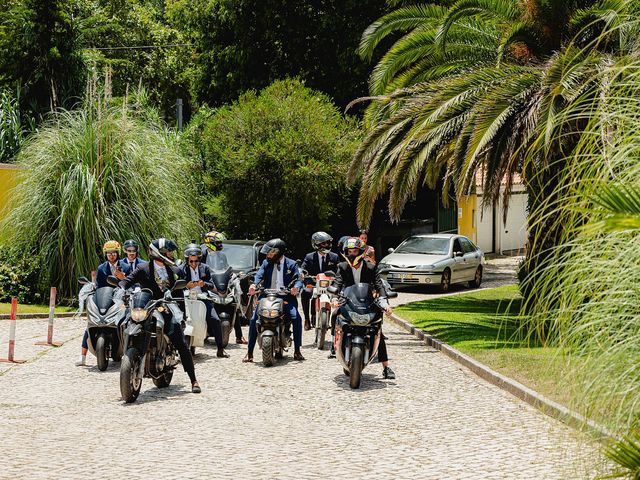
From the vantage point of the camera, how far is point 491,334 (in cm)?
1742

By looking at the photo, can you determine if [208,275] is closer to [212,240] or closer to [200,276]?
[200,276]

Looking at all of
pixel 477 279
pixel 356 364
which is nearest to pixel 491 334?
pixel 356 364

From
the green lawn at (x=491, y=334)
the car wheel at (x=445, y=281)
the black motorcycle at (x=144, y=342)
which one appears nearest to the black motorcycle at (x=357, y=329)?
the green lawn at (x=491, y=334)

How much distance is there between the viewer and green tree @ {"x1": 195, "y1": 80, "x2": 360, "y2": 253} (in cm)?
2939

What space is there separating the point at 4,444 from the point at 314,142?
2117 centimetres

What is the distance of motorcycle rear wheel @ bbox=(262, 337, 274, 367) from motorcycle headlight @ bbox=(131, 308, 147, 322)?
2.96m

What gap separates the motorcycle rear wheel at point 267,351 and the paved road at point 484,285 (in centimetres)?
1090

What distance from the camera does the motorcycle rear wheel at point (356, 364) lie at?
12.0 meters

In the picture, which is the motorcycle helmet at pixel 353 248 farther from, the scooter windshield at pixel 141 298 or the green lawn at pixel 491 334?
the scooter windshield at pixel 141 298

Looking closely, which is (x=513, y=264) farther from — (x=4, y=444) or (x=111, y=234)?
(x=4, y=444)

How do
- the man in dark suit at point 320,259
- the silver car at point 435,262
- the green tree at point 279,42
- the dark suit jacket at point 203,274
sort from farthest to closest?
1. the green tree at point 279,42
2. the silver car at point 435,262
3. the man in dark suit at point 320,259
4. the dark suit jacket at point 203,274

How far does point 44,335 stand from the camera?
18.0 metres

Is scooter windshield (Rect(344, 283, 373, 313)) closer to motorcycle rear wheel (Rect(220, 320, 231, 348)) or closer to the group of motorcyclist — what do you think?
the group of motorcyclist

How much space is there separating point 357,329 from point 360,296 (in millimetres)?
455
